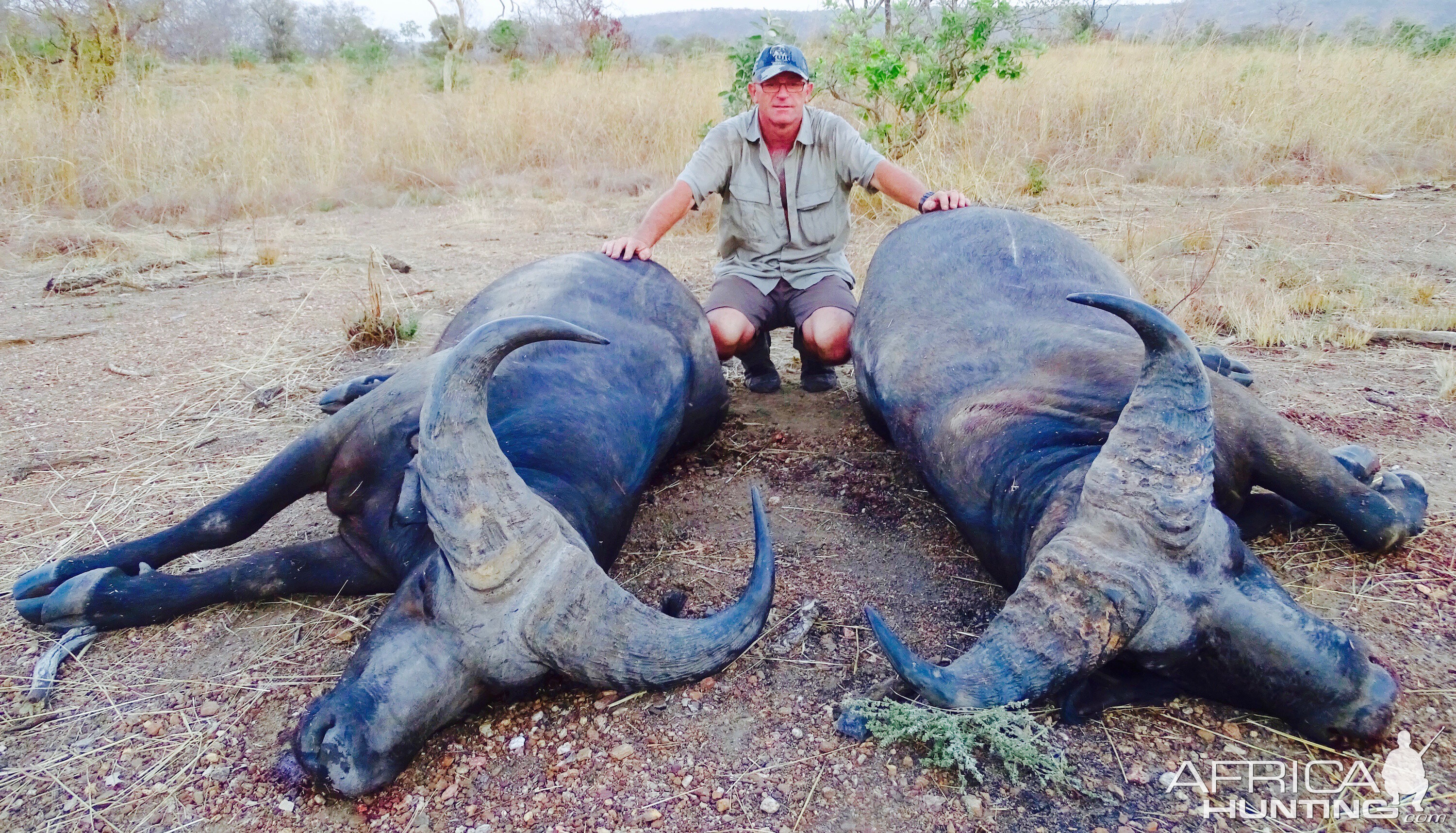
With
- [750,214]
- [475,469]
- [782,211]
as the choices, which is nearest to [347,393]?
[475,469]

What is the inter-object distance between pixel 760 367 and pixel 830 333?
0.51 m

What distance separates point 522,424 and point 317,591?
0.85 metres

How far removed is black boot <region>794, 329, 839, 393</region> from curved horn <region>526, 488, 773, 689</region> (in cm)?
255

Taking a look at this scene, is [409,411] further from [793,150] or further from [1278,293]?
[1278,293]

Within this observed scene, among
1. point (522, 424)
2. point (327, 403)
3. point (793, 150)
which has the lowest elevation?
point (327, 403)

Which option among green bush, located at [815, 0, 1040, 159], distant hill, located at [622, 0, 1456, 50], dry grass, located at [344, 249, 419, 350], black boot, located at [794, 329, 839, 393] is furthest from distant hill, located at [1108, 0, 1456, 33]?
dry grass, located at [344, 249, 419, 350]

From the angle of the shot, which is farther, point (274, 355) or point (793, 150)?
point (274, 355)

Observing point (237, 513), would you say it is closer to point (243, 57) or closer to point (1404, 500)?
point (1404, 500)

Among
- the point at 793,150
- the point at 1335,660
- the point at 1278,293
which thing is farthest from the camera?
the point at 1278,293

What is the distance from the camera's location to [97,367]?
4914 millimetres

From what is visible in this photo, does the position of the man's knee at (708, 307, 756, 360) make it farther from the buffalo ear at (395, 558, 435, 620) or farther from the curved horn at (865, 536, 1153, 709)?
the curved horn at (865, 536, 1153, 709)

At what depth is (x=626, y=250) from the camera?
401 cm

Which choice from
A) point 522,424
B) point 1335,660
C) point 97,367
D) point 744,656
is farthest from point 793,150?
point 97,367

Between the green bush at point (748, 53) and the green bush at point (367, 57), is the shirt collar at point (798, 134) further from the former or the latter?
the green bush at point (367, 57)
